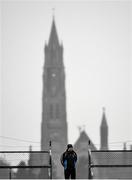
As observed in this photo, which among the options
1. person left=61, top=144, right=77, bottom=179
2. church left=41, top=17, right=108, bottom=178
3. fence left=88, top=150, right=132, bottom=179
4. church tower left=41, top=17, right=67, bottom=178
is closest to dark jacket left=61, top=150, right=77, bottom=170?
person left=61, top=144, right=77, bottom=179

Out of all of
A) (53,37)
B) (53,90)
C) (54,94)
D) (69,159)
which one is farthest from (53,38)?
(69,159)

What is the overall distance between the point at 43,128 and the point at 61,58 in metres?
13.8

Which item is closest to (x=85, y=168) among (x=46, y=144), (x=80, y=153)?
(x=80, y=153)

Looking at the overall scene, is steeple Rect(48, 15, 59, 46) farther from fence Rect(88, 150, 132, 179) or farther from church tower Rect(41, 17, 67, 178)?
fence Rect(88, 150, 132, 179)

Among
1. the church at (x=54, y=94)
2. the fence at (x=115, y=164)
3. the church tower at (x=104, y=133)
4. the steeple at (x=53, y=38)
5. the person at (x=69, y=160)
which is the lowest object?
the person at (x=69, y=160)

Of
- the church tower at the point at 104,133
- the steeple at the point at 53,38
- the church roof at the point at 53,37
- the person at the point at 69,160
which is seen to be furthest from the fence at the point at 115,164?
the church roof at the point at 53,37

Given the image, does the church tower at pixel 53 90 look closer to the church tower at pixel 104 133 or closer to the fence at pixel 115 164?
the church tower at pixel 104 133

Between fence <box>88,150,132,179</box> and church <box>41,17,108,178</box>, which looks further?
church <box>41,17,108,178</box>

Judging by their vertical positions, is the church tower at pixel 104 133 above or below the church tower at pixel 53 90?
below

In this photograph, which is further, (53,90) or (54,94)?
(54,94)

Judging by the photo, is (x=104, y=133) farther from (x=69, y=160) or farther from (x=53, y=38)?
(x=69, y=160)

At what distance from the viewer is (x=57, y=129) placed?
454ft

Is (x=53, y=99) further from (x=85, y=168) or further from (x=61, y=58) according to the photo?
(x=85, y=168)

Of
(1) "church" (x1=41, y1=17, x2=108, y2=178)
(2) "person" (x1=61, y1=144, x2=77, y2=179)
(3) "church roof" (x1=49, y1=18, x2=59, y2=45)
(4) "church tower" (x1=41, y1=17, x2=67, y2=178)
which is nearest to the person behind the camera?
(2) "person" (x1=61, y1=144, x2=77, y2=179)
